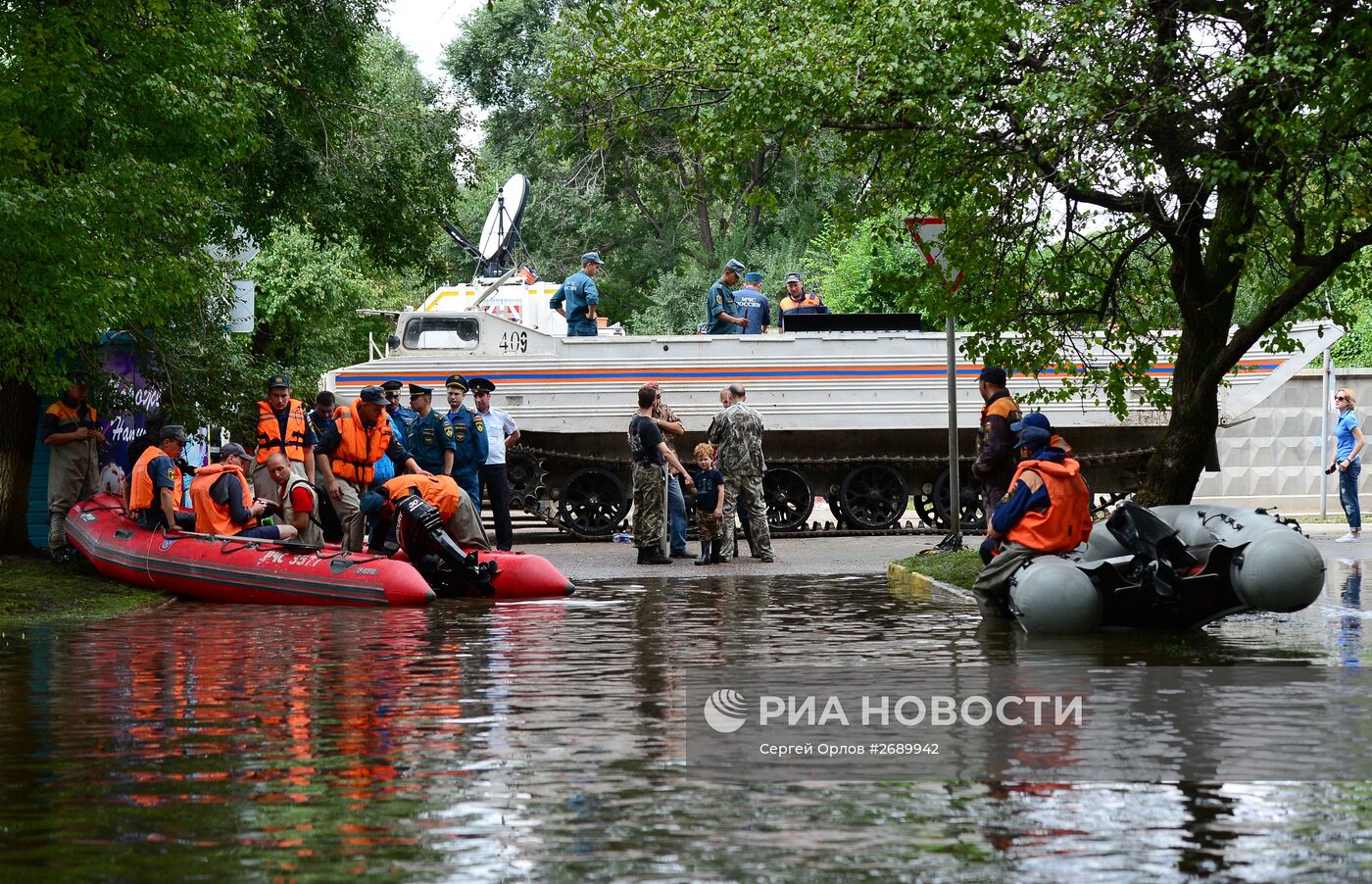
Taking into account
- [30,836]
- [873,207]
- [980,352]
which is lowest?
[30,836]

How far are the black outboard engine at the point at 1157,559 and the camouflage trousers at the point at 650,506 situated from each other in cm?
794

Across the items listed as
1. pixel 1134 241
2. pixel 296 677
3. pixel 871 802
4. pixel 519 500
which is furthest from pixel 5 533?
pixel 871 802

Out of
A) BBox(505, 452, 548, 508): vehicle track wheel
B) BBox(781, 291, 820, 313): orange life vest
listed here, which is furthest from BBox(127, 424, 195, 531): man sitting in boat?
BBox(781, 291, 820, 313): orange life vest

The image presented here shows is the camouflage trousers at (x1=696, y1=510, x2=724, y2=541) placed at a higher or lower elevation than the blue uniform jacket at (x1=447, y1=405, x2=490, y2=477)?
lower

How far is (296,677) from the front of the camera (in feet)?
34.0

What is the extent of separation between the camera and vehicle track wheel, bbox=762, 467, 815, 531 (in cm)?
2453

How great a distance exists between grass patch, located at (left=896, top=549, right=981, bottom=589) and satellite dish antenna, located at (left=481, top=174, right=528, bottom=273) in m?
12.2

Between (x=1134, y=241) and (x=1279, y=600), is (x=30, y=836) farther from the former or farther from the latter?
(x=1134, y=241)

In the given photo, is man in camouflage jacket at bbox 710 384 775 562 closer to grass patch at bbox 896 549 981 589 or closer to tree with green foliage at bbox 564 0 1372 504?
grass patch at bbox 896 549 981 589

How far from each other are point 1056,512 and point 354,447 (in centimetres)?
767

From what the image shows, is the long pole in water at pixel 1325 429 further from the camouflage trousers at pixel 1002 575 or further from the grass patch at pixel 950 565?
the camouflage trousers at pixel 1002 575

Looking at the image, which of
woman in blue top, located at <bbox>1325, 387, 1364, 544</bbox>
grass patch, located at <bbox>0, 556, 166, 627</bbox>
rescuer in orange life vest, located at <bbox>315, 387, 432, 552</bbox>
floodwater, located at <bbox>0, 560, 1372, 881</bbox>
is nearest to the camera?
floodwater, located at <bbox>0, 560, 1372, 881</bbox>

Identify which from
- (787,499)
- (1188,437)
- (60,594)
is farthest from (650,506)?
(60,594)

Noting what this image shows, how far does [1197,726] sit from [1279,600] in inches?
133
